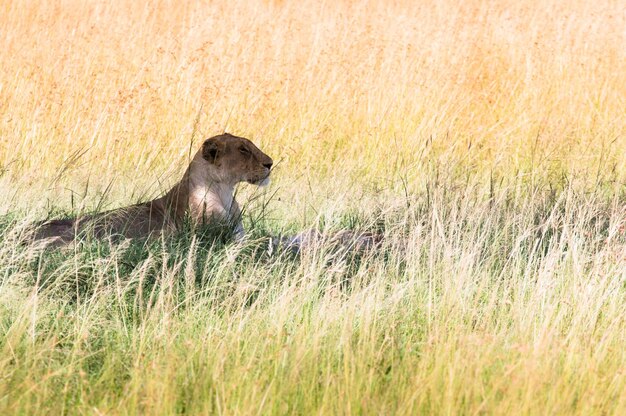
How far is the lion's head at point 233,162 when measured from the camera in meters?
6.03

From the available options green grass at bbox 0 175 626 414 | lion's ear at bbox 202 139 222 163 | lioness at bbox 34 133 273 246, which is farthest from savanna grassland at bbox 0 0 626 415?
lion's ear at bbox 202 139 222 163

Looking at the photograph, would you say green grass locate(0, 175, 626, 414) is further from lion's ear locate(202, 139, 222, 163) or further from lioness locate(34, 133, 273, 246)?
lion's ear locate(202, 139, 222, 163)

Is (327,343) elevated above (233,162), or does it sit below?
above

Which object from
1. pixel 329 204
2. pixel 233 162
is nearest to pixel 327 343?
pixel 329 204

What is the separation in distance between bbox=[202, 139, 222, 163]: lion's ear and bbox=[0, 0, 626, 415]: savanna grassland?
348 mm

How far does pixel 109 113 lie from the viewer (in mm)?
8039

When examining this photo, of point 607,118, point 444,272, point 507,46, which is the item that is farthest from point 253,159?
point 507,46

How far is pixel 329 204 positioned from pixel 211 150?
0.69 metres

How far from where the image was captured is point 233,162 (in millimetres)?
6039

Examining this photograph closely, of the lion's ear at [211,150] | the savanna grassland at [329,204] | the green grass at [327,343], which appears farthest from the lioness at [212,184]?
the green grass at [327,343]

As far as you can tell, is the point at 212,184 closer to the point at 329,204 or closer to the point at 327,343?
the point at 329,204

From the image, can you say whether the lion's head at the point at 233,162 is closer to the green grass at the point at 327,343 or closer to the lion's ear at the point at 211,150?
the lion's ear at the point at 211,150

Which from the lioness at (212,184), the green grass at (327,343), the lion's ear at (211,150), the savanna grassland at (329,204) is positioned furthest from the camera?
the lion's ear at (211,150)

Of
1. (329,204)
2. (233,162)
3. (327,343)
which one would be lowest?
(329,204)
